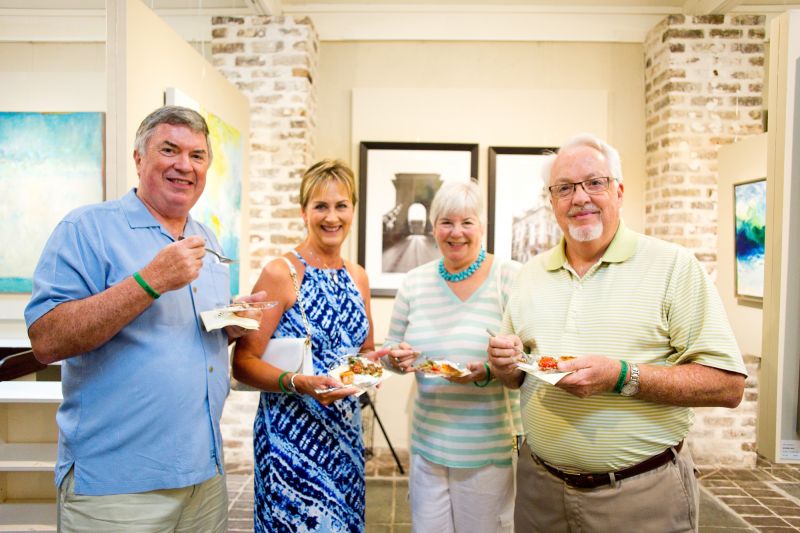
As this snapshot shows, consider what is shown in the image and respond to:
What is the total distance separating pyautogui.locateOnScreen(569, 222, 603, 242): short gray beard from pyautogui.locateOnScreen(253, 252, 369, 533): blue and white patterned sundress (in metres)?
0.90

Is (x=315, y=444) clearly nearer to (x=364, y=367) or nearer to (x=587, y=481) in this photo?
(x=364, y=367)

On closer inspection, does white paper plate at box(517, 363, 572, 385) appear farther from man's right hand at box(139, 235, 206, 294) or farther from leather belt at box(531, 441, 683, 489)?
man's right hand at box(139, 235, 206, 294)

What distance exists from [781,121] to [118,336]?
2.02m

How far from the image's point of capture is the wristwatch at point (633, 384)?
155 cm

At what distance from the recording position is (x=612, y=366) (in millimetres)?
1542

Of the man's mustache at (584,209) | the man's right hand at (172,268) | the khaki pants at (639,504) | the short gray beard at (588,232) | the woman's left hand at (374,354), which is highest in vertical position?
the man's mustache at (584,209)

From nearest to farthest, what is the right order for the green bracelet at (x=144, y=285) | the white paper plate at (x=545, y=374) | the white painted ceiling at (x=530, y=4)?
the green bracelet at (x=144, y=285), the white paper plate at (x=545, y=374), the white painted ceiling at (x=530, y=4)

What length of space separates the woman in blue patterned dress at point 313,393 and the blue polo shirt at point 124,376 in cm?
39

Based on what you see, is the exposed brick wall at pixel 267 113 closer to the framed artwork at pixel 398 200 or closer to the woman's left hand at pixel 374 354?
the framed artwork at pixel 398 200

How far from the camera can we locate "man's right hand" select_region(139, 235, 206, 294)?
1378mm

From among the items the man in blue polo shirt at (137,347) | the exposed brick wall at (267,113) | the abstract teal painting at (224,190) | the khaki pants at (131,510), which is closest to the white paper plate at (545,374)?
the man in blue polo shirt at (137,347)

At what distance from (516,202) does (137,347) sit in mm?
3660

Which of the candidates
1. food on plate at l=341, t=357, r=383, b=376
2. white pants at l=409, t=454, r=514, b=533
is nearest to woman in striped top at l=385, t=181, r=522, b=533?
white pants at l=409, t=454, r=514, b=533

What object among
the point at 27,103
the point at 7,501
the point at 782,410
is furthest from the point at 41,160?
the point at 782,410
